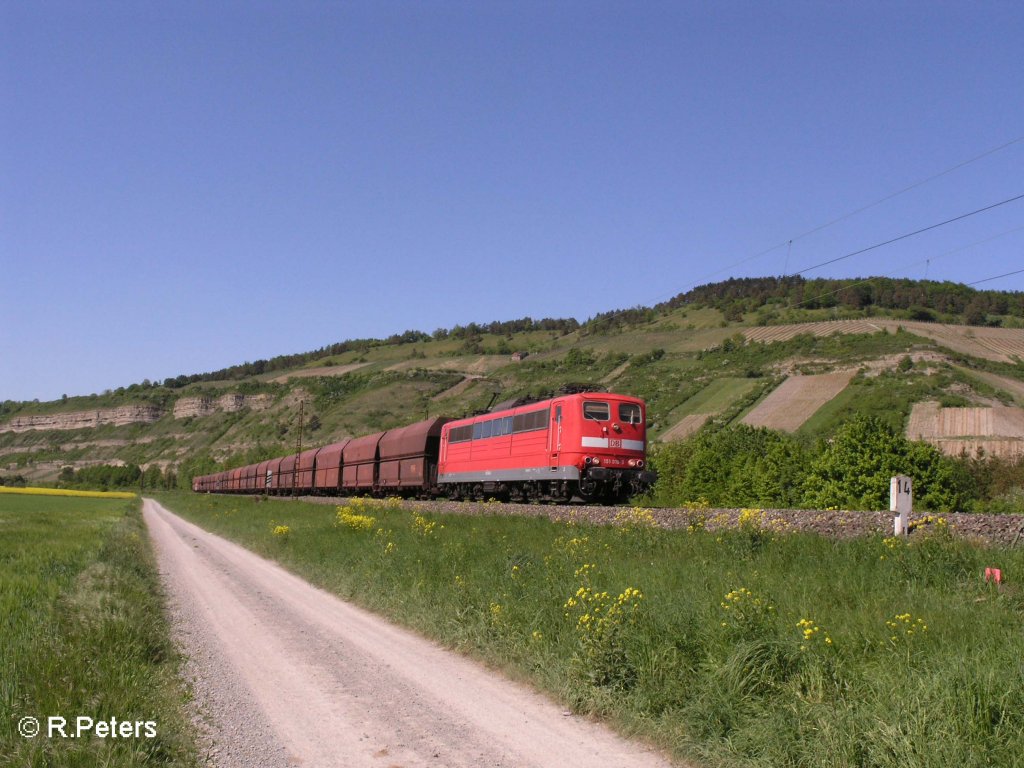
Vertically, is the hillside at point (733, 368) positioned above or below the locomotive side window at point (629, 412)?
above

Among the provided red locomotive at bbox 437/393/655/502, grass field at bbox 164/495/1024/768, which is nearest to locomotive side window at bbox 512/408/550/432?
red locomotive at bbox 437/393/655/502

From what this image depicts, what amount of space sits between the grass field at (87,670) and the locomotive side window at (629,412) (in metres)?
17.0

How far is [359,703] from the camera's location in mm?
8680

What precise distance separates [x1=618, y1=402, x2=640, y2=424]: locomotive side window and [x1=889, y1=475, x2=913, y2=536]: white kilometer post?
1562 centimetres

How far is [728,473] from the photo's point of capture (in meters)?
42.3

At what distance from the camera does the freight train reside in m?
28.1

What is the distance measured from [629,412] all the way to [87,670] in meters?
23.2

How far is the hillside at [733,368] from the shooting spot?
7069 centimetres

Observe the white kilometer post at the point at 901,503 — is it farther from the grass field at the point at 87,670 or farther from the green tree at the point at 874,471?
the green tree at the point at 874,471

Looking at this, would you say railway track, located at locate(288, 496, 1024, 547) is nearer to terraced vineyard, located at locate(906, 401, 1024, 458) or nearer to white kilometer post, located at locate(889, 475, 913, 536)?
white kilometer post, located at locate(889, 475, 913, 536)

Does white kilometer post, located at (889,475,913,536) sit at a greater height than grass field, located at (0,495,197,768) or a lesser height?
greater

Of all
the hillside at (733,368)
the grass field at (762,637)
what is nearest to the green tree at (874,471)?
the hillside at (733,368)

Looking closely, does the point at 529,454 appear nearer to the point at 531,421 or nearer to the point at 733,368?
the point at 531,421

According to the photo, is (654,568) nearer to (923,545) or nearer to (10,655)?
(923,545)
